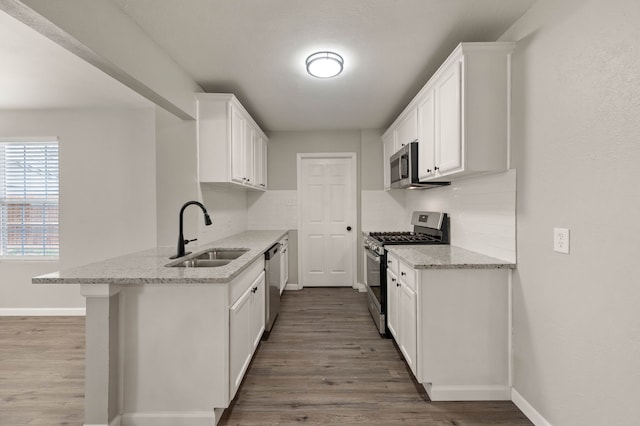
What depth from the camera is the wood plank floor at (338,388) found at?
1.76 metres

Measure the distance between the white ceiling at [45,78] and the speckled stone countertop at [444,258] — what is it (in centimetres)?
298

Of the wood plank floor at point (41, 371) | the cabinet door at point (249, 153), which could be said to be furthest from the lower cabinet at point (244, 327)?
the cabinet door at point (249, 153)

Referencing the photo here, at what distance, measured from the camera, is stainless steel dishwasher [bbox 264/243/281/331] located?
275 centimetres

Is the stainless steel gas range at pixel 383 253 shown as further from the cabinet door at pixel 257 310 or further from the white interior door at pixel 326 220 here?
the white interior door at pixel 326 220

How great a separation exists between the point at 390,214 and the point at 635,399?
3.33m

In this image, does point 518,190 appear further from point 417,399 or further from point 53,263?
point 53,263

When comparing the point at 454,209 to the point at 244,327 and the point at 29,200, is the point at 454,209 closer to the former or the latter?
the point at 244,327

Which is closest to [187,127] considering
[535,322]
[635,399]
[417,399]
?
[417,399]

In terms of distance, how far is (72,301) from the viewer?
3.50m

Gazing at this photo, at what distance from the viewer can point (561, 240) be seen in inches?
59.6

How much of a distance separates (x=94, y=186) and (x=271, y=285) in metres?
2.50

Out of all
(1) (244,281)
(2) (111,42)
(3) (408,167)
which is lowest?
(1) (244,281)

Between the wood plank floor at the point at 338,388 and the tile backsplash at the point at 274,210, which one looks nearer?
the wood plank floor at the point at 338,388

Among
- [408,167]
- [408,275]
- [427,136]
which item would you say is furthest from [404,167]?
[408,275]
